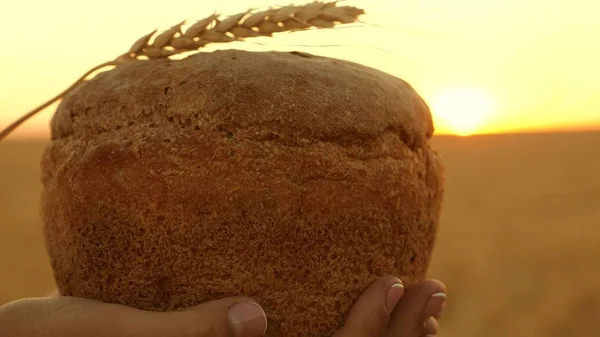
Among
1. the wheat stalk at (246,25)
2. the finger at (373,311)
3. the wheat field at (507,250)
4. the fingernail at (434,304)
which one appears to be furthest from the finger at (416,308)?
the wheat field at (507,250)

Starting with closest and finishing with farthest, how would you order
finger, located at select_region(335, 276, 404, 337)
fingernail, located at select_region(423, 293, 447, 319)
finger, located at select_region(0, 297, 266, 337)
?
finger, located at select_region(0, 297, 266, 337) < finger, located at select_region(335, 276, 404, 337) < fingernail, located at select_region(423, 293, 447, 319)

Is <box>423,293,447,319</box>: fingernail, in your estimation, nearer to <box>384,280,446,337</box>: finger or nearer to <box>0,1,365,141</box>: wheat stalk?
<box>384,280,446,337</box>: finger

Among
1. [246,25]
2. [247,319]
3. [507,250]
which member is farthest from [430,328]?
[507,250]

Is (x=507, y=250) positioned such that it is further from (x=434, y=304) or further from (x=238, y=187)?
(x=238, y=187)

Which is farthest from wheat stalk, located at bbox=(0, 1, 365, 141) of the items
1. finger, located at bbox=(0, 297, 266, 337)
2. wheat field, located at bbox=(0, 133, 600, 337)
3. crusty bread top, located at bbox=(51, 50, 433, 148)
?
wheat field, located at bbox=(0, 133, 600, 337)

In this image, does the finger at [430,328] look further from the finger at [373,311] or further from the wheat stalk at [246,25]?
the wheat stalk at [246,25]
